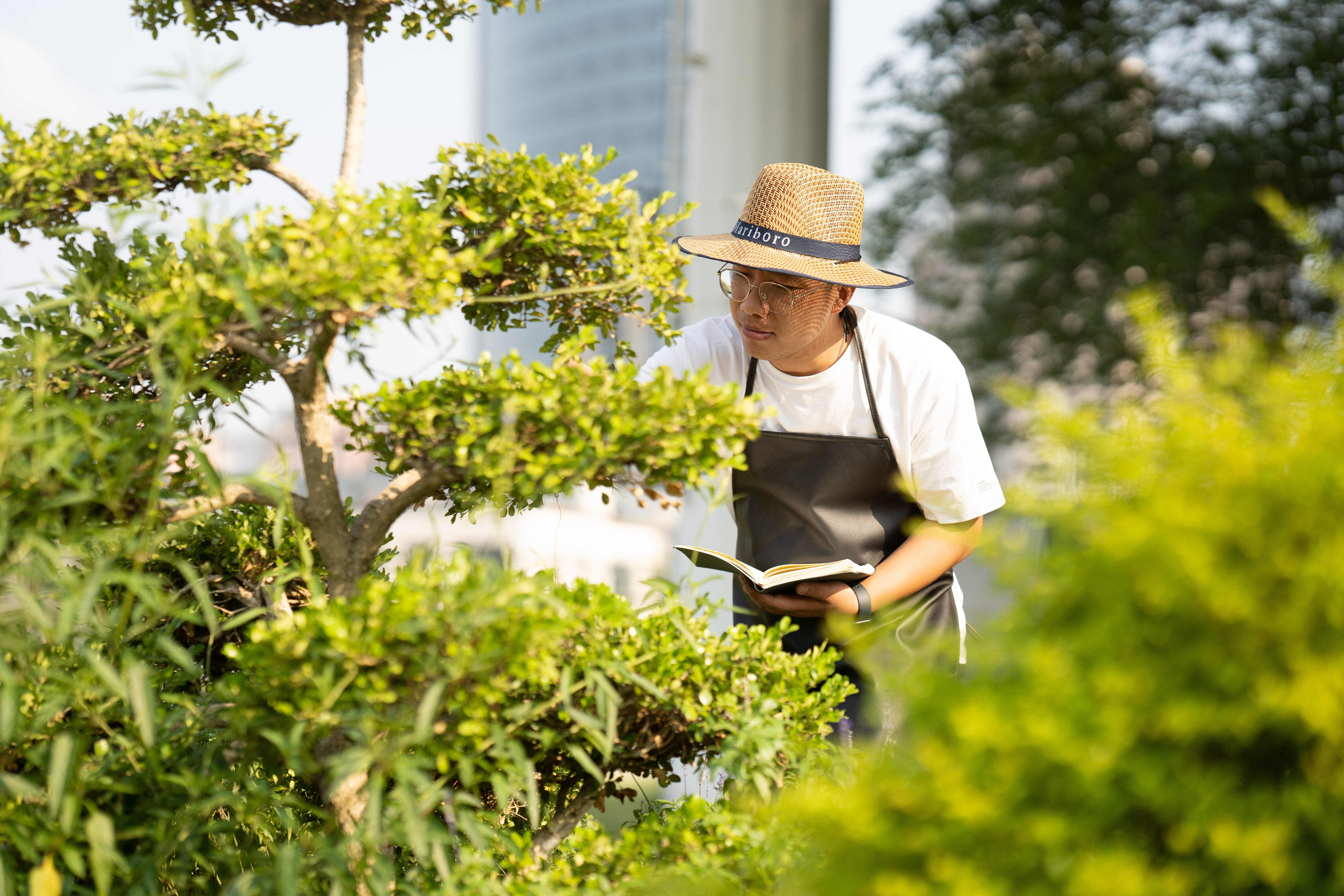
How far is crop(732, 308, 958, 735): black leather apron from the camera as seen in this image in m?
1.95

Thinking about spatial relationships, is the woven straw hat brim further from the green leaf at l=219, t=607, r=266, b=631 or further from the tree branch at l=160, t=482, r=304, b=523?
the green leaf at l=219, t=607, r=266, b=631

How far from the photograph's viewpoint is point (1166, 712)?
2.30 ft

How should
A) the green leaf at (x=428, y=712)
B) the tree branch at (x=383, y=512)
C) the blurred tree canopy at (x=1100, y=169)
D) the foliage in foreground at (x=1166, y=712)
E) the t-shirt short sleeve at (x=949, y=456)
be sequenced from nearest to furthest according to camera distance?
the foliage in foreground at (x=1166, y=712) < the green leaf at (x=428, y=712) < the tree branch at (x=383, y=512) < the t-shirt short sleeve at (x=949, y=456) < the blurred tree canopy at (x=1100, y=169)

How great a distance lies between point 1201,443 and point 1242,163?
7878 millimetres

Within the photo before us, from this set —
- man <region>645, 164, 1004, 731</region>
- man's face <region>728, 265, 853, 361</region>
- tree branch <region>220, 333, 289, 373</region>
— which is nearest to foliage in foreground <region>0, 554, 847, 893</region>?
tree branch <region>220, 333, 289, 373</region>

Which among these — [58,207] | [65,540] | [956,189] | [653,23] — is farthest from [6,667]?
[653,23]

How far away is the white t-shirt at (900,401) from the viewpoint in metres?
1.88

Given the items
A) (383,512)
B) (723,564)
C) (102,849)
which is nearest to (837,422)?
(723,564)

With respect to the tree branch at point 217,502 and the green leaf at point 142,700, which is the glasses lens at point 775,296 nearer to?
the tree branch at point 217,502

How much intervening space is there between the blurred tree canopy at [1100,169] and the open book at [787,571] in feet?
20.8

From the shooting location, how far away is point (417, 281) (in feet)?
3.91

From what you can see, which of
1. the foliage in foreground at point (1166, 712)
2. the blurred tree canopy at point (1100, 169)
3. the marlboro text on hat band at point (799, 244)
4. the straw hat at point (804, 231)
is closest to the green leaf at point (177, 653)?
the foliage in foreground at point (1166, 712)

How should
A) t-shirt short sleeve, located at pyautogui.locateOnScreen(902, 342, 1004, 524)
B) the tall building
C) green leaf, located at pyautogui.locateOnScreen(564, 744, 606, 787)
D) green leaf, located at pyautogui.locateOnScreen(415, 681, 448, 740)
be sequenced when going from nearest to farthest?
green leaf, located at pyautogui.locateOnScreen(415, 681, 448, 740), green leaf, located at pyautogui.locateOnScreen(564, 744, 606, 787), the tall building, t-shirt short sleeve, located at pyautogui.locateOnScreen(902, 342, 1004, 524)

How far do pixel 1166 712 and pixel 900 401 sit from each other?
1.27m
